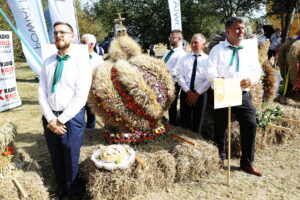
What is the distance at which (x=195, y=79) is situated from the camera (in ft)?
13.1

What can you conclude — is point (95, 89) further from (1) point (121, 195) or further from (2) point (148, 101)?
(1) point (121, 195)

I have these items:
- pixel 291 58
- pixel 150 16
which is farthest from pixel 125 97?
pixel 150 16

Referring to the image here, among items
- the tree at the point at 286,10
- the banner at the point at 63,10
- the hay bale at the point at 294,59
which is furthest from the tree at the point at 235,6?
the banner at the point at 63,10

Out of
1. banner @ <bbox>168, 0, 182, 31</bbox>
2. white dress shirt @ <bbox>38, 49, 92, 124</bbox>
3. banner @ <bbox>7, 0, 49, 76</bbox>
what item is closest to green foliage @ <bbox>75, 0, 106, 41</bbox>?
banner @ <bbox>168, 0, 182, 31</bbox>

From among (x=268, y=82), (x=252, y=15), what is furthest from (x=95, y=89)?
(x=252, y=15)

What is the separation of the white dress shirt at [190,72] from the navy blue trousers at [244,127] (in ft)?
1.74

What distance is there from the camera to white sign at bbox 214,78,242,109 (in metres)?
3.01

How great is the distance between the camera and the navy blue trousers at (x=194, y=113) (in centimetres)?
406

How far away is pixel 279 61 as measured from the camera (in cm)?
644

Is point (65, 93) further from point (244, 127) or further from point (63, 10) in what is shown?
point (63, 10)

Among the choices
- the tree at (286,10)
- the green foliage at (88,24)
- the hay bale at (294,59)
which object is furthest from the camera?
the green foliage at (88,24)

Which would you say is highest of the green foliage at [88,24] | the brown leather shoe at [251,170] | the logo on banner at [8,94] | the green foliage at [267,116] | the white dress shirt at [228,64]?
the green foliage at [88,24]

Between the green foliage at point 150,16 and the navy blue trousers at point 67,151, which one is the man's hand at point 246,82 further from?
the green foliage at point 150,16

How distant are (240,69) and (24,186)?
9.57 ft
